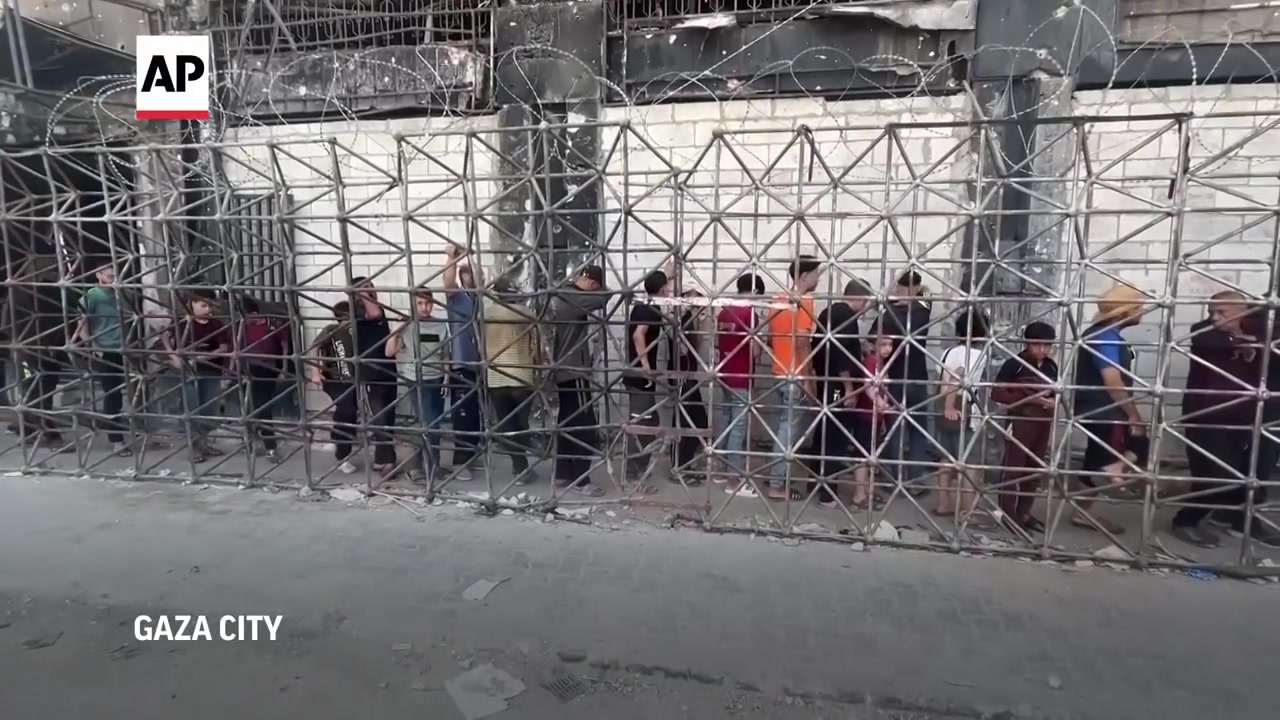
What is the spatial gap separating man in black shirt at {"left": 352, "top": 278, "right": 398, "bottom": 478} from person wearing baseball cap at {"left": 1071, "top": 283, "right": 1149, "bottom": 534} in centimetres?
504

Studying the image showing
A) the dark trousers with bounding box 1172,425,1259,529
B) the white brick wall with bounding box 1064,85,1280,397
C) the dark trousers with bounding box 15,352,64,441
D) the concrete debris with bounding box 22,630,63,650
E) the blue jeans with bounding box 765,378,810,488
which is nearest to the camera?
the concrete debris with bounding box 22,630,63,650

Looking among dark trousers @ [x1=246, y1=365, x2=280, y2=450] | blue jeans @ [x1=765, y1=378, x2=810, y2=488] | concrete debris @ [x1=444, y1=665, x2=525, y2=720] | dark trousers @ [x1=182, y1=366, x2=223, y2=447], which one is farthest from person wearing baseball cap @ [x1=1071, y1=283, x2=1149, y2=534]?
dark trousers @ [x1=182, y1=366, x2=223, y2=447]

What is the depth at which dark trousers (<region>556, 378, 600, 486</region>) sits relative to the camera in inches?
242

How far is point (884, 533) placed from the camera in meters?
5.74

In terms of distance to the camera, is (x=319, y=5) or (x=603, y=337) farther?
(x=319, y=5)

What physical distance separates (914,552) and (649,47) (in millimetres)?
5199

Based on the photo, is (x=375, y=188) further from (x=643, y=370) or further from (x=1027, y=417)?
(x=1027, y=417)

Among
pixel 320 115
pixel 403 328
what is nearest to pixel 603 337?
pixel 403 328

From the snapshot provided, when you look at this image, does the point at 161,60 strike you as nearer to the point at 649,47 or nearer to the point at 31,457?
the point at 31,457

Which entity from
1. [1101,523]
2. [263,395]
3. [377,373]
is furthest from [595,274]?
[1101,523]

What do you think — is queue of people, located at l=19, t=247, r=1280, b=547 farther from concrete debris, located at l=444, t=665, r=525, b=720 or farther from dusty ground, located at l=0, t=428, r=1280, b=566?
concrete debris, located at l=444, t=665, r=525, b=720

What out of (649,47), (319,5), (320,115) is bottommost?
(320,115)

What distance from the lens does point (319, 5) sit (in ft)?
29.2

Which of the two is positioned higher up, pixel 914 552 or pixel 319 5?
pixel 319 5
